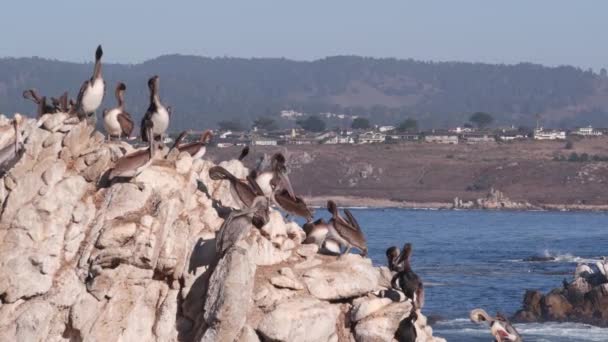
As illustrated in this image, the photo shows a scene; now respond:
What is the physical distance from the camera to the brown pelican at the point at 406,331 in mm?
17906

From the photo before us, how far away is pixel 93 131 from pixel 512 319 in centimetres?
2462

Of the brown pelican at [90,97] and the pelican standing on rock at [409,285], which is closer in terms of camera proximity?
the pelican standing on rock at [409,285]

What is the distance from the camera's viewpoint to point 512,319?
4184 centimetres

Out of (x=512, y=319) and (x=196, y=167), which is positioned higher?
(x=196, y=167)

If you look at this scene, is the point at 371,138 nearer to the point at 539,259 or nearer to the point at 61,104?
the point at 539,259

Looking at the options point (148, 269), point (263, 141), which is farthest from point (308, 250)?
point (263, 141)

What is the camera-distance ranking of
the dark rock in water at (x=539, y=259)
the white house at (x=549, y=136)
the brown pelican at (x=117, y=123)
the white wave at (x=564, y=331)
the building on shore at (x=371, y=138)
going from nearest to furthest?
the brown pelican at (x=117, y=123) → the white wave at (x=564, y=331) → the dark rock in water at (x=539, y=259) → the white house at (x=549, y=136) → the building on shore at (x=371, y=138)

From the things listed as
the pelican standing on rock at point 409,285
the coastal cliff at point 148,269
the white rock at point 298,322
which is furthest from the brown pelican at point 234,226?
the pelican standing on rock at point 409,285

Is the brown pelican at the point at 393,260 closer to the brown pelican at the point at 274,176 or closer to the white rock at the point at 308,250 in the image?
the brown pelican at the point at 274,176

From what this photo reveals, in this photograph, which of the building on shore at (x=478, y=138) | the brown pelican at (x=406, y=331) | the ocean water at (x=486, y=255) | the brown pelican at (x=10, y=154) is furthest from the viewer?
the building on shore at (x=478, y=138)

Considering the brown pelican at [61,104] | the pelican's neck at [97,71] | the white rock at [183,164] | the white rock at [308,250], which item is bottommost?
the white rock at [308,250]

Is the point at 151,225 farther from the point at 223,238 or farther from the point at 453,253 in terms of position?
the point at 453,253

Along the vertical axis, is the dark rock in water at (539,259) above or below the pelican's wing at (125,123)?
below

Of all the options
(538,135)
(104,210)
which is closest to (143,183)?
(104,210)
